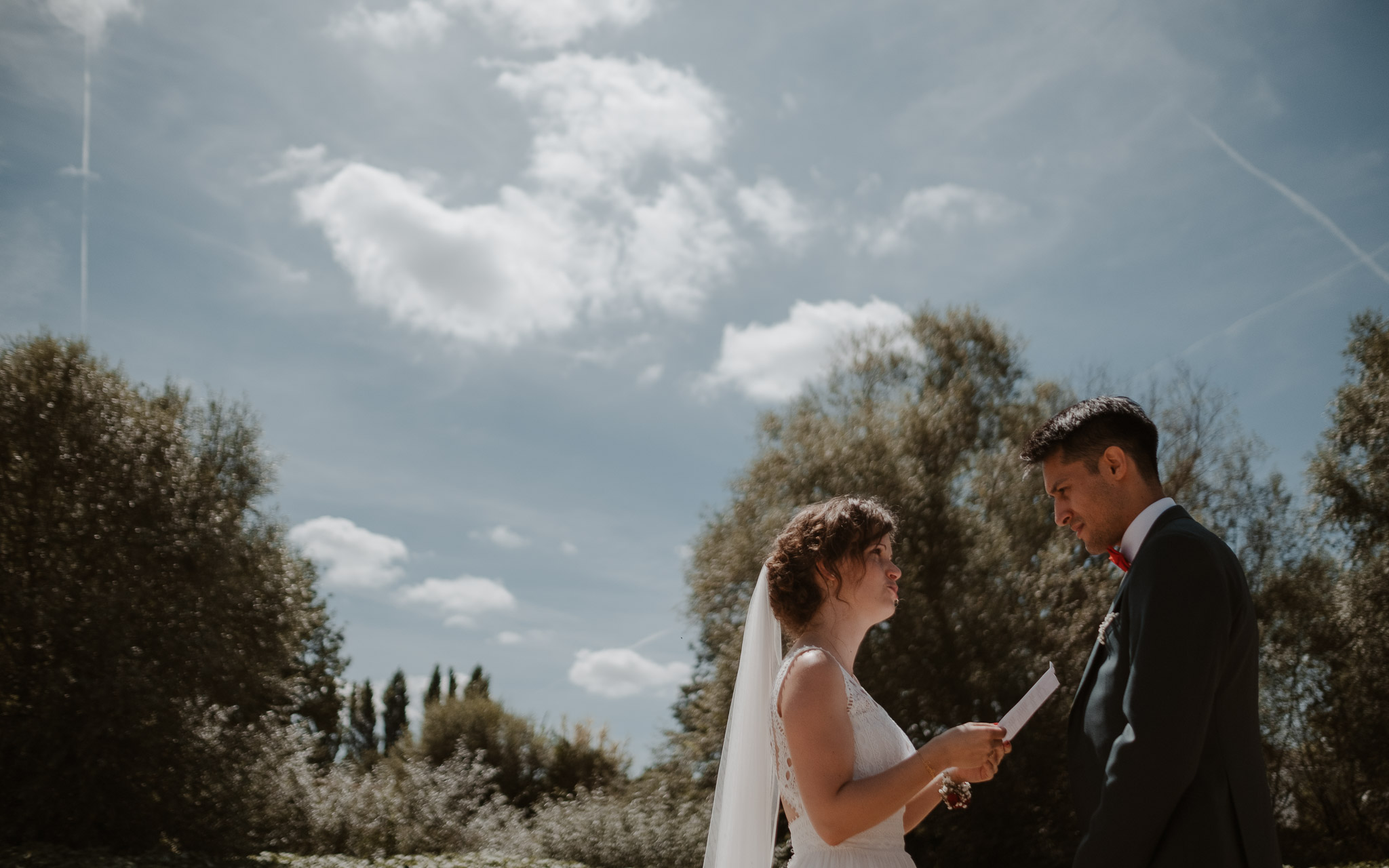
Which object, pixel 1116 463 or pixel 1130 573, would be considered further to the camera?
pixel 1116 463

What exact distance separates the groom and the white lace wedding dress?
0.65m

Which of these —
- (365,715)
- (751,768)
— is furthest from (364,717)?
(751,768)

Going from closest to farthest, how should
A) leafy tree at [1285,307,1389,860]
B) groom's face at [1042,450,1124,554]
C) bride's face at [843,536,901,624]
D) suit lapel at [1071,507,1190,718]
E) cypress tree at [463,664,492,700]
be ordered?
suit lapel at [1071,507,1190,718]
groom's face at [1042,450,1124,554]
bride's face at [843,536,901,624]
leafy tree at [1285,307,1389,860]
cypress tree at [463,664,492,700]

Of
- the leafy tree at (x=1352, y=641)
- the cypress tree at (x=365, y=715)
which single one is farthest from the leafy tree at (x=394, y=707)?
the leafy tree at (x=1352, y=641)

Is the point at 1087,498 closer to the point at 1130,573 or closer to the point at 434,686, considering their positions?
the point at 1130,573

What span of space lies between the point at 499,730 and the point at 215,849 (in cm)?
1147

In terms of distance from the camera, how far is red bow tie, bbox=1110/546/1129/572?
2520 millimetres

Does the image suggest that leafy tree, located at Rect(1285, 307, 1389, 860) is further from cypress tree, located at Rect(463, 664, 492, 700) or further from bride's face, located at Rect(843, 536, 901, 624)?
cypress tree, located at Rect(463, 664, 492, 700)

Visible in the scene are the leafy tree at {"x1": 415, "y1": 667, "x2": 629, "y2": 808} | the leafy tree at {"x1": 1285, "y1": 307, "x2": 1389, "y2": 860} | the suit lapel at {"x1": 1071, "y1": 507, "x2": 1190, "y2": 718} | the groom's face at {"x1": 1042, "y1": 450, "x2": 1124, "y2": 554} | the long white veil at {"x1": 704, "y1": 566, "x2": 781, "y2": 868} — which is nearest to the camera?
the suit lapel at {"x1": 1071, "y1": 507, "x2": 1190, "y2": 718}

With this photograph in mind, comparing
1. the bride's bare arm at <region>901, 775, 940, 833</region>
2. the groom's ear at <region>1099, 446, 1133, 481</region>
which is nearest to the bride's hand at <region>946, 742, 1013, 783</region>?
the bride's bare arm at <region>901, 775, 940, 833</region>

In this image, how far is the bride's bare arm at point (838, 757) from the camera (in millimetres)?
2572

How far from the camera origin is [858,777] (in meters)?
2.83

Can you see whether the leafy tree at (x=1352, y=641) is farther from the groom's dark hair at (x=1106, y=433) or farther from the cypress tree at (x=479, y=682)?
the cypress tree at (x=479, y=682)

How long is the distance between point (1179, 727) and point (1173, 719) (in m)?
0.02
